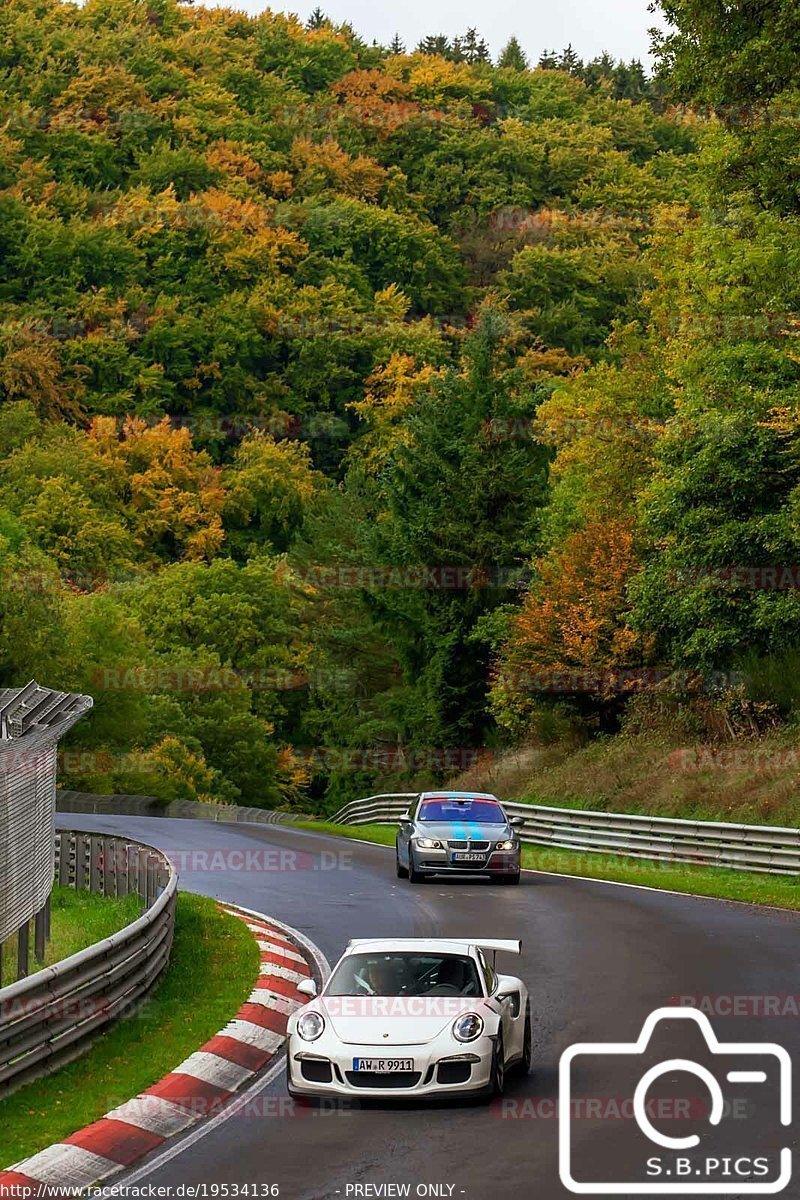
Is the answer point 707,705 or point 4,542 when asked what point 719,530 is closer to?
point 707,705

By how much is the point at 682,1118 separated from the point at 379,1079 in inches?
82.6

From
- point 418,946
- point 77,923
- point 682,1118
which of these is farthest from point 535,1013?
point 77,923

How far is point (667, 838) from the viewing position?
116 feet

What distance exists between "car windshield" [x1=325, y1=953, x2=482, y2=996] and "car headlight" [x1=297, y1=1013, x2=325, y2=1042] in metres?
0.45

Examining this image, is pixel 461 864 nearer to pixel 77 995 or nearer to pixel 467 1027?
pixel 77 995

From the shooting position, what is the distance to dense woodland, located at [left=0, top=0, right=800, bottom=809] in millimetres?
40688

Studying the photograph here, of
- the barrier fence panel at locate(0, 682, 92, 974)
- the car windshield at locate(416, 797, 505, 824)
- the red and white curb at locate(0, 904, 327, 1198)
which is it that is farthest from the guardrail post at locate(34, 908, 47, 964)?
the car windshield at locate(416, 797, 505, 824)

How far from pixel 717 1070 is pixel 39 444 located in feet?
329

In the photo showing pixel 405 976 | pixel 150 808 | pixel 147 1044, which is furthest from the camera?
pixel 150 808

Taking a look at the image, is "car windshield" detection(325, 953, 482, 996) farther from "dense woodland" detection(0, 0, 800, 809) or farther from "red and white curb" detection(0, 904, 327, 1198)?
"dense woodland" detection(0, 0, 800, 809)

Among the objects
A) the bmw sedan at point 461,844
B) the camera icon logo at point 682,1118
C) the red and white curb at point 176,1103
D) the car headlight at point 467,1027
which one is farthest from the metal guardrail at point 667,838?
the car headlight at point 467,1027

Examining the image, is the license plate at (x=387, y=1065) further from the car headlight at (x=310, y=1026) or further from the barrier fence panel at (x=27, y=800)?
the barrier fence panel at (x=27, y=800)

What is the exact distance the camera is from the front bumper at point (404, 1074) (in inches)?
456

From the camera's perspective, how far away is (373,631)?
73375 millimetres
